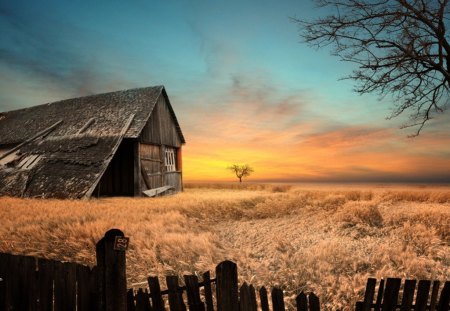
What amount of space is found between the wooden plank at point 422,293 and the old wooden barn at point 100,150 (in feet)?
52.3

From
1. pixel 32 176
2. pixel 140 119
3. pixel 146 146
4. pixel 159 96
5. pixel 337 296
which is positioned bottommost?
pixel 337 296

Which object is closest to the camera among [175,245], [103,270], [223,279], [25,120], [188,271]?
[223,279]

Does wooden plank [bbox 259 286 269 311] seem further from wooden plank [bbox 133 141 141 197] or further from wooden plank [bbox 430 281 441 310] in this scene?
wooden plank [bbox 133 141 141 197]

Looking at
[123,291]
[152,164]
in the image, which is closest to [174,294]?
[123,291]

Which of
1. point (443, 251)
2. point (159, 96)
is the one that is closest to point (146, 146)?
point (159, 96)

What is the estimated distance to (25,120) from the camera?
29.3 m

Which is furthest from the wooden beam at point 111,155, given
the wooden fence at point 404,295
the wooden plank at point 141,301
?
the wooden fence at point 404,295

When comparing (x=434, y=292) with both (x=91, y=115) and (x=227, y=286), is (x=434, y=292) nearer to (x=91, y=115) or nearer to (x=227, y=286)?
(x=227, y=286)

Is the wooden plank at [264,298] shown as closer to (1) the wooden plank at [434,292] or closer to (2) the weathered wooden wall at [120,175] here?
(1) the wooden plank at [434,292]

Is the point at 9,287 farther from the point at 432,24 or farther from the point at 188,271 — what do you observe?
the point at 432,24

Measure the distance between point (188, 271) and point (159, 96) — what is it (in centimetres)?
1844

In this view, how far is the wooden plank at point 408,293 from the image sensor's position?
3.64m

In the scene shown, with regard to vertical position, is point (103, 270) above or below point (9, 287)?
above

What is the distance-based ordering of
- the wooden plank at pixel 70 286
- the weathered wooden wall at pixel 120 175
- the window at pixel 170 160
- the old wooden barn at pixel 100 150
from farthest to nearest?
the window at pixel 170 160, the weathered wooden wall at pixel 120 175, the old wooden barn at pixel 100 150, the wooden plank at pixel 70 286
